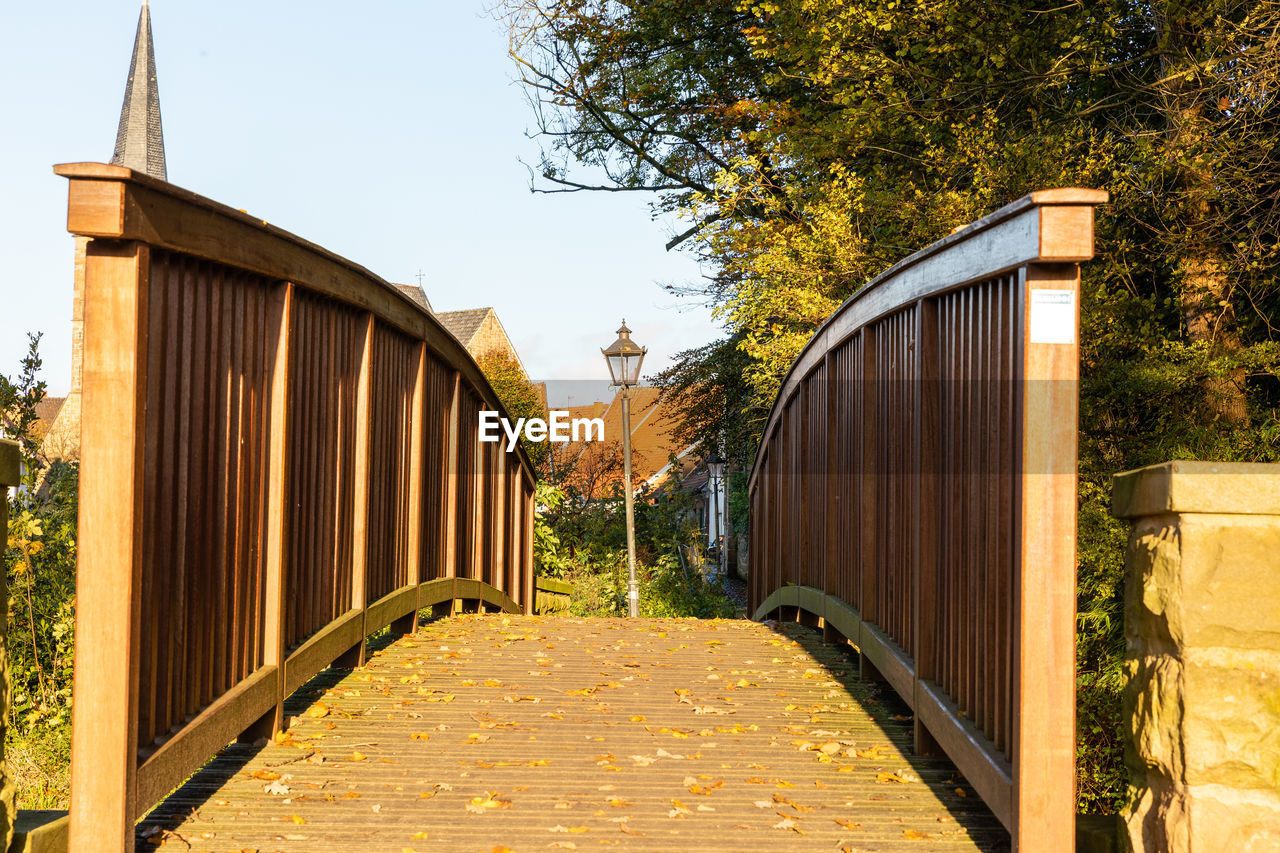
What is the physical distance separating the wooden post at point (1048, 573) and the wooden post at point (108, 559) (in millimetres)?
2250

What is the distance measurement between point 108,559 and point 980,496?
243 centimetres

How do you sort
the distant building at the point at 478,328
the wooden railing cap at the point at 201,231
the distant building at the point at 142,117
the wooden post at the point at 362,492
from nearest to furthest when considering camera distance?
the wooden railing cap at the point at 201,231 → the wooden post at the point at 362,492 → the distant building at the point at 142,117 → the distant building at the point at 478,328

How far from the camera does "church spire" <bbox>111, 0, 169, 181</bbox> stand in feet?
121

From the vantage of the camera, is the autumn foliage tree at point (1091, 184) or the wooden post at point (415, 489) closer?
the wooden post at point (415, 489)

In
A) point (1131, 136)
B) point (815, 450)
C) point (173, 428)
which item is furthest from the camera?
point (1131, 136)

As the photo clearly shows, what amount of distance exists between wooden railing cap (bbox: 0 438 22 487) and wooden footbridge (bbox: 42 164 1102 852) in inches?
6.6

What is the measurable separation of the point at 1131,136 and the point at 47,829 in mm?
7525

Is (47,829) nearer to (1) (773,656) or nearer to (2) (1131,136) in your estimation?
(1) (773,656)

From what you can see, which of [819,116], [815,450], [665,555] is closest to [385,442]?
[815,450]

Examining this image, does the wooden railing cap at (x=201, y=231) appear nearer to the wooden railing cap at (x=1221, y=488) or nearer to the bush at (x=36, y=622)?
the wooden railing cap at (x=1221, y=488)

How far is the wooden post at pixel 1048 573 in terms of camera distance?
282 cm

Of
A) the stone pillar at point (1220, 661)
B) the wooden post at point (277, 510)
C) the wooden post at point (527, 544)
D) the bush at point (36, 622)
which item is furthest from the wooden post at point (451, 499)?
the stone pillar at point (1220, 661)

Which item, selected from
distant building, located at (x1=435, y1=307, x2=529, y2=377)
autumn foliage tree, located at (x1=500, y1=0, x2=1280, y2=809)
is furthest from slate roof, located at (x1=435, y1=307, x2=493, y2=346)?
autumn foliage tree, located at (x1=500, y1=0, x2=1280, y2=809)

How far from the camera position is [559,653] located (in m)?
5.84
